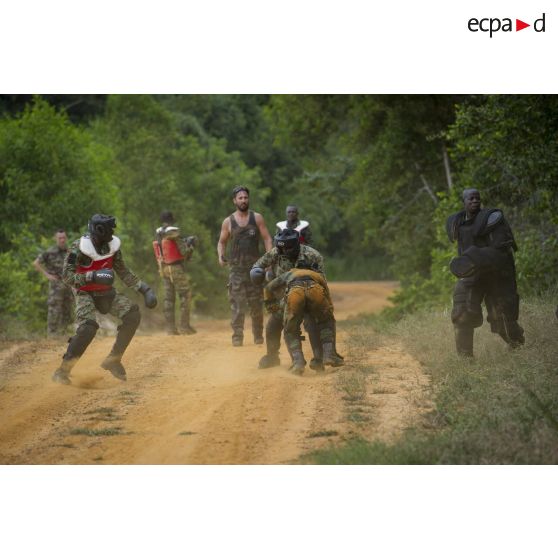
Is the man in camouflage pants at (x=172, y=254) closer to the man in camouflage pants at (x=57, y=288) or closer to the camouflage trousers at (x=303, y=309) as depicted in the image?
the man in camouflage pants at (x=57, y=288)

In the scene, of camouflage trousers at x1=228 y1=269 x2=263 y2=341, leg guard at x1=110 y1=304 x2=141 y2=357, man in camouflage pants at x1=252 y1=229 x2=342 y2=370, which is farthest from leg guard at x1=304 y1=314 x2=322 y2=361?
camouflage trousers at x1=228 y1=269 x2=263 y2=341

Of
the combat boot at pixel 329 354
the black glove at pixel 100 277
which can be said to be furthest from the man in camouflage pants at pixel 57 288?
the combat boot at pixel 329 354

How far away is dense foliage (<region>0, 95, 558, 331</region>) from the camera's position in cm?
1620

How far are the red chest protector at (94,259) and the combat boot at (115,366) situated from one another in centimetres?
86

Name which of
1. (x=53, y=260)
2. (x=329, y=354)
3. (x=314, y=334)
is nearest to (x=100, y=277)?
(x=314, y=334)

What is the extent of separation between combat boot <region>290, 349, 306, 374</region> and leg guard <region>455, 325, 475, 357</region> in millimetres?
1717

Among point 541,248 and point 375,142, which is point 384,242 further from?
point 541,248

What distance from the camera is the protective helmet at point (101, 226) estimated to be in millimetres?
11227

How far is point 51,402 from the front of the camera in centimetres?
1080

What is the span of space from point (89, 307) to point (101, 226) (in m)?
0.87

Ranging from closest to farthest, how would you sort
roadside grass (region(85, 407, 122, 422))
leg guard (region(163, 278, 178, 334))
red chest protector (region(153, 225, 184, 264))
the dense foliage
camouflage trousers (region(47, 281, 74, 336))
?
roadside grass (region(85, 407, 122, 422))
the dense foliage
red chest protector (region(153, 225, 184, 264))
leg guard (region(163, 278, 178, 334))
camouflage trousers (region(47, 281, 74, 336))

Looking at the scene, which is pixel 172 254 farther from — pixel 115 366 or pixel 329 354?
pixel 329 354

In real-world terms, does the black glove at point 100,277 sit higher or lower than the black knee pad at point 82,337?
higher

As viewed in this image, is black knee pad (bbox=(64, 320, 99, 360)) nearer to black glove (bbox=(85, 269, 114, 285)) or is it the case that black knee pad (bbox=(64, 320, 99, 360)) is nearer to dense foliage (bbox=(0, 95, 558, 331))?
black glove (bbox=(85, 269, 114, 285))
